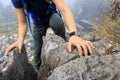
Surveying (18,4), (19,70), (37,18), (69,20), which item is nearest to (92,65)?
(69,20)

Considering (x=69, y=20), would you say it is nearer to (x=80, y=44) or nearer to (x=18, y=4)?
(x=80, y=44)

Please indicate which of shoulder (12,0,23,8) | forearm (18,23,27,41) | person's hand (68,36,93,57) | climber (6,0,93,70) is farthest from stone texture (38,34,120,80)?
shoulder (12,0,23,8)

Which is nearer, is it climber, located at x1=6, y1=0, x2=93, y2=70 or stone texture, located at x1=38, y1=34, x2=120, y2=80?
stone texture, located at x1=38, y1=34, x2=120, y2=80

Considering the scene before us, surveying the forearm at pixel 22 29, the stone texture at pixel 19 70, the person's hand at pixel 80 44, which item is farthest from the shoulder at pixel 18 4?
the person's hand at pixel 80 44

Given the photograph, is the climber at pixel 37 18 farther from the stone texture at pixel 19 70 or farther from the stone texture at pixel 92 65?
the stone texture at pixel 92 65

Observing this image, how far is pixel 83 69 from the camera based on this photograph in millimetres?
6195

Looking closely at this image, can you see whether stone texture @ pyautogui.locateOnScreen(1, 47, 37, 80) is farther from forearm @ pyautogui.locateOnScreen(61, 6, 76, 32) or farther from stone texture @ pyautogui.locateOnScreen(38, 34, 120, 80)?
forearm @ pyautogui.locateOnScreen(61, 6, 76, 32)

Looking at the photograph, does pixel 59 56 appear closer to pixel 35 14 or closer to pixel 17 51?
pixel 17 51

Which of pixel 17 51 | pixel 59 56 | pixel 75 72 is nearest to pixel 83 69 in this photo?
pixel 75 72

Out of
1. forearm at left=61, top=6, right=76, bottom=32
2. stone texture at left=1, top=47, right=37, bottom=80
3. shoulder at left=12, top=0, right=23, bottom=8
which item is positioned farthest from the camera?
shoulder at left=12, top=0, right=23, bottom=8

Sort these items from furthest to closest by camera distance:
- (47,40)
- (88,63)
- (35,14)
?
1. (35,14)
2. (47,40)
3. (88,63)

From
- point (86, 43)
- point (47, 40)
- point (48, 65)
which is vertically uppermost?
point (86, 43)

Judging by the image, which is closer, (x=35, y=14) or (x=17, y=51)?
(x=17, y=51)

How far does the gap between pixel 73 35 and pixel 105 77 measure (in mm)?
1508
